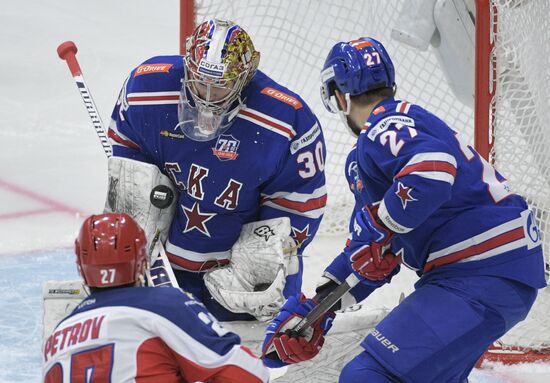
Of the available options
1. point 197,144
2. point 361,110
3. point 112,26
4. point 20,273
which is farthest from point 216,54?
point 112,26

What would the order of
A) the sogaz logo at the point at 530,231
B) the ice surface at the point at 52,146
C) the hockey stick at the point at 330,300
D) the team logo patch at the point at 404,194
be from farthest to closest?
the ice surface at the point at 52,146
the hockey stick at the point at 330,300
the sogaz logo at the point at 530,231
the team logo patch at the point at 404,194

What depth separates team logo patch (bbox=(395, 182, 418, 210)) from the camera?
209 centimetres

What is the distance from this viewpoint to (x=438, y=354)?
7.09 ft

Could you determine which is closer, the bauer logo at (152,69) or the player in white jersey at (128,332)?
the player in white jersey at (128,332)

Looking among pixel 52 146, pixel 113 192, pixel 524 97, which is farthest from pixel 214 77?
pixel 52 146

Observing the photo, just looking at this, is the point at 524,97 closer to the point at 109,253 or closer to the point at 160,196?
the point at 160,196

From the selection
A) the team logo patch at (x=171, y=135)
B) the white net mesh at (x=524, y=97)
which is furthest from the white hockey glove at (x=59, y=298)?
the white net mesh at (x=524, y=97)

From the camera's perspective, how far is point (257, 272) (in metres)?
2.74

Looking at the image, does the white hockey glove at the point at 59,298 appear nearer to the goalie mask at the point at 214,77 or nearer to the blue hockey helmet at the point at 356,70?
the goalie mask at the point at 214,77

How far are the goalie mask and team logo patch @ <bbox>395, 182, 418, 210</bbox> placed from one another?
60 centimetres

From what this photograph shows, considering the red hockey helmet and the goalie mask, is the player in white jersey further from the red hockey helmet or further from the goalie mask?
the goalie mask

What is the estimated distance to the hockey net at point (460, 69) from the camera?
126 inches

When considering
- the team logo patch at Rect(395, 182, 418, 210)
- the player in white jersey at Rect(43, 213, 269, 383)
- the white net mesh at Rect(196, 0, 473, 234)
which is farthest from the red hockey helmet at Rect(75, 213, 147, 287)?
the white net mesh at Rect(196, 0, 473, 234)

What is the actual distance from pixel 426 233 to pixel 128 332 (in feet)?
2.61
